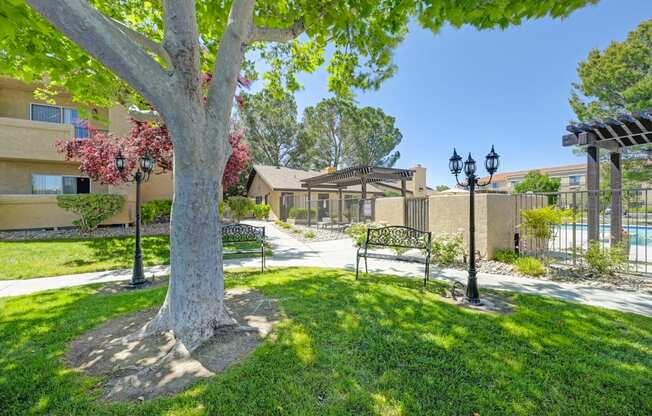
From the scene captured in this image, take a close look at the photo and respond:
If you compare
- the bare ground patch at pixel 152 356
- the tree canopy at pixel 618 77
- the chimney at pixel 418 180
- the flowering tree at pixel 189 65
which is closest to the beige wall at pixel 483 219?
the flowering tree at pixel 189 65

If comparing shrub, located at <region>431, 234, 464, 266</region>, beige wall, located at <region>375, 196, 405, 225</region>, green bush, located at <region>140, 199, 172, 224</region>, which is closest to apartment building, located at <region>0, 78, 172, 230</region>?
green bush, located at <region>140, 199, 172, 224</region>

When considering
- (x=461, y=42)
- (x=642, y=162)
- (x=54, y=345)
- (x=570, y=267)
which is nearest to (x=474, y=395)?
(x=54, y=345)

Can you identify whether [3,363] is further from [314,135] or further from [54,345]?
[314,135]

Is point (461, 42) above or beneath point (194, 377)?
above

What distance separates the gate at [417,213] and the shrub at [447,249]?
1848mm

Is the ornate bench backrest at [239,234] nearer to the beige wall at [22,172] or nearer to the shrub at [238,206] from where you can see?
the shrub at [238,206]

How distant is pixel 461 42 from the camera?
1153 centimetres

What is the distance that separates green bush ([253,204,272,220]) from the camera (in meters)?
21.5

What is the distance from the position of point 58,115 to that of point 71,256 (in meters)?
10.7

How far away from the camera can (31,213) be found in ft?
38.1

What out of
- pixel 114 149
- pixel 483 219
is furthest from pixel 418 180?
pixel 114 149

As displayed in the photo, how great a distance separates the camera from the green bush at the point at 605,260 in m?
5.71

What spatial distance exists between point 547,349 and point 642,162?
90.9 ft

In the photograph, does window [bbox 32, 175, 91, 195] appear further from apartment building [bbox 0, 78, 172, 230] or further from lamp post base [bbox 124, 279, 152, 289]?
lamp post base [bbox 124, 279, 152, 289]
